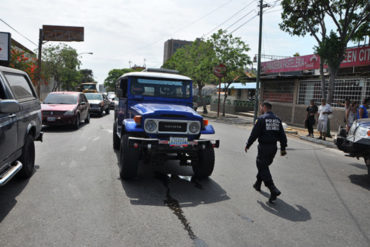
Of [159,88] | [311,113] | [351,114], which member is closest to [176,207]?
[159,88]

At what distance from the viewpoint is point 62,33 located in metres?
40.5

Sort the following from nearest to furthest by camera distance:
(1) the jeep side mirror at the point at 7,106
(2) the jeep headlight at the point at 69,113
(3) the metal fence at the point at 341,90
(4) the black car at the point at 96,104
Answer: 1. (1) the jeep side mirror at the point at 7,106
2. (2) the jeep headlight at the point at 69,113
3. (3) the metal fence at the point at 341,90
4. (4) the black car at the point at 96,104

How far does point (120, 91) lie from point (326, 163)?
5.82 meters

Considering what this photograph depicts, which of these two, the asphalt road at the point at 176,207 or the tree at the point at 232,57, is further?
the tree at the point at 232,57

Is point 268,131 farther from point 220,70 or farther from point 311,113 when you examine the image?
point 220,70

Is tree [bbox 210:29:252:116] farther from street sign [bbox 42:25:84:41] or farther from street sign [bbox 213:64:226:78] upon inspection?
street sign [bbox 42:25:84:41]

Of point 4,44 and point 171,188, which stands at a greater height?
point 4,44

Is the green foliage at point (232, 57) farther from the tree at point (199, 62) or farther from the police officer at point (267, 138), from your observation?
the police officer at point (267, 138)

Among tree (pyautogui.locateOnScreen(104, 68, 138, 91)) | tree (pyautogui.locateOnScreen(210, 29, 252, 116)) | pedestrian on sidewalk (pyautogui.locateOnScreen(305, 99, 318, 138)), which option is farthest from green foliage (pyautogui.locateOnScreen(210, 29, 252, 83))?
tree (pyautogui.locateOnScreen(104, 68, 138, 91))

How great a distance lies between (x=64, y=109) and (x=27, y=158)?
25.7ft

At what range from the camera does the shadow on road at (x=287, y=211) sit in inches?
179

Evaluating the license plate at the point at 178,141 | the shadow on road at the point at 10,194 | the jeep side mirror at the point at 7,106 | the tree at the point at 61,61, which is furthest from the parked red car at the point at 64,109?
the tree at the point at 61,61

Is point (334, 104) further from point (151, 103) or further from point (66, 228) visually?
point (66, 228)

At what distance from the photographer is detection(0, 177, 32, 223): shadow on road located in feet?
14.2
